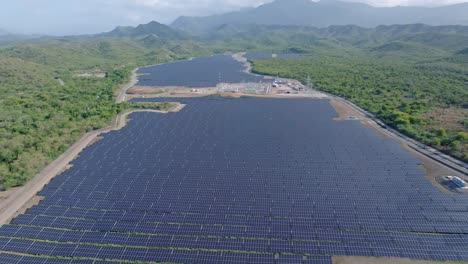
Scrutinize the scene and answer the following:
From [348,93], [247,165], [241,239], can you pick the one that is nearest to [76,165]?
[247,165]

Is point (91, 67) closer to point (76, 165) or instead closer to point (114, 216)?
point (76, 165)

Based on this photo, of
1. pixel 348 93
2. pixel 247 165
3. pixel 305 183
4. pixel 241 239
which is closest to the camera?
pixel 241 239

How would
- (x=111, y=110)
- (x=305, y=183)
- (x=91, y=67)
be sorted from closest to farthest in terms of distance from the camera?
(x=305, y=183) < (x=111, y=110) < (x=91, y=67)

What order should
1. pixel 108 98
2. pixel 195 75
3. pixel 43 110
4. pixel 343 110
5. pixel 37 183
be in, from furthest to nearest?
pixel 195 75 < pixel 108 98 < pixel 343 110 < pixel 43 110 < pixel 37 183

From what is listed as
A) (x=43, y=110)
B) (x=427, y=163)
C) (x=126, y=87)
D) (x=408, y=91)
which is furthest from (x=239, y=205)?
(x=126, y=87)

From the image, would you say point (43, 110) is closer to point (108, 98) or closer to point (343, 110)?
point (108, 98)

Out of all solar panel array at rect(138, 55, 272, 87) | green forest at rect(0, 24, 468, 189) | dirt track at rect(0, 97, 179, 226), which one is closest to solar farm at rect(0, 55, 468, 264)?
dirt track at rect(0, 97, 179, 226)

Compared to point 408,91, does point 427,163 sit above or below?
below
